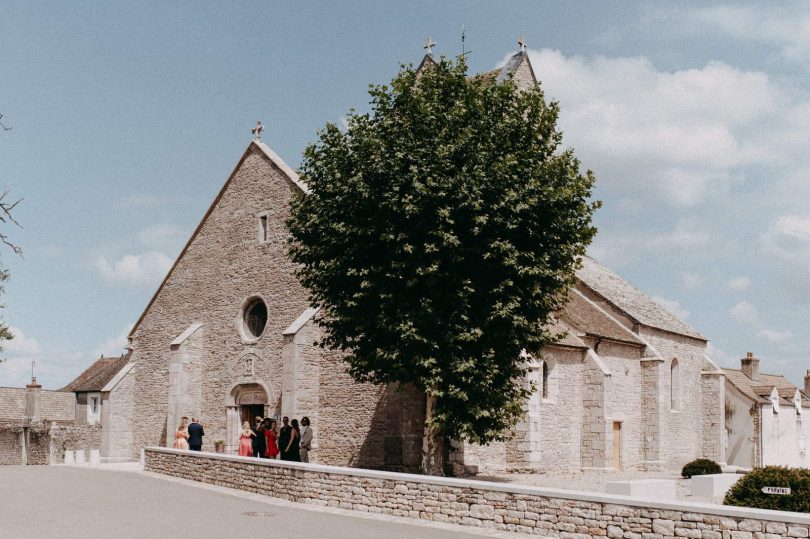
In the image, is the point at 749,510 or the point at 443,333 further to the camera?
the point at 443,333

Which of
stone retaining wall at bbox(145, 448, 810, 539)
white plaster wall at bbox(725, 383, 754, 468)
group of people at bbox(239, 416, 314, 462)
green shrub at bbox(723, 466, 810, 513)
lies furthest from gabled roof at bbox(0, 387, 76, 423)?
green shrub at bbox(723, 466, 810, 513)

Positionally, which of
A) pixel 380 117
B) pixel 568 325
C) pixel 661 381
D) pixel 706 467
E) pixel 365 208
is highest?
pixel 380 117

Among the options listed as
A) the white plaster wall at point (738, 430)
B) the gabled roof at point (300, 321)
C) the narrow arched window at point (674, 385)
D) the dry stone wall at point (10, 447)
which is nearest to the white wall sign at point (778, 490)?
the gabled roof at point (300, 321)

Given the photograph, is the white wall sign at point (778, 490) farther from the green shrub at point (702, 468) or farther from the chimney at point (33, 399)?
the chimney at point (33, 399)

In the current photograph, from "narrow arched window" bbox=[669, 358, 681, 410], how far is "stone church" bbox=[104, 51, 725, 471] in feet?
2.76

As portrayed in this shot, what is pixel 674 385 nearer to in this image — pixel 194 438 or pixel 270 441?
pixel 270 441

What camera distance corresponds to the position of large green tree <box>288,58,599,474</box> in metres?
18.9

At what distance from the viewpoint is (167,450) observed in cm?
2391

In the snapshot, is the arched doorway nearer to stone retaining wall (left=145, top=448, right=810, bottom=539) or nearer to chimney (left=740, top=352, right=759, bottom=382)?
stone retaining wall (left=145, top=448, right=810, bottom=539)

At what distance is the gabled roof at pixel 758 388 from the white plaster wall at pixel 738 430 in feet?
1.58

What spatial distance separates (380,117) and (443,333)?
612 centimetres

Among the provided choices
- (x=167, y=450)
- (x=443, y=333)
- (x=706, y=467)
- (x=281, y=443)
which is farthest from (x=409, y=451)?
(x=706, y=467)

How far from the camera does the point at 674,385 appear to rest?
38000 mm

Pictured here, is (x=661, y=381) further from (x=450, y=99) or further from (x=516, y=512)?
(x=516, y=512)
